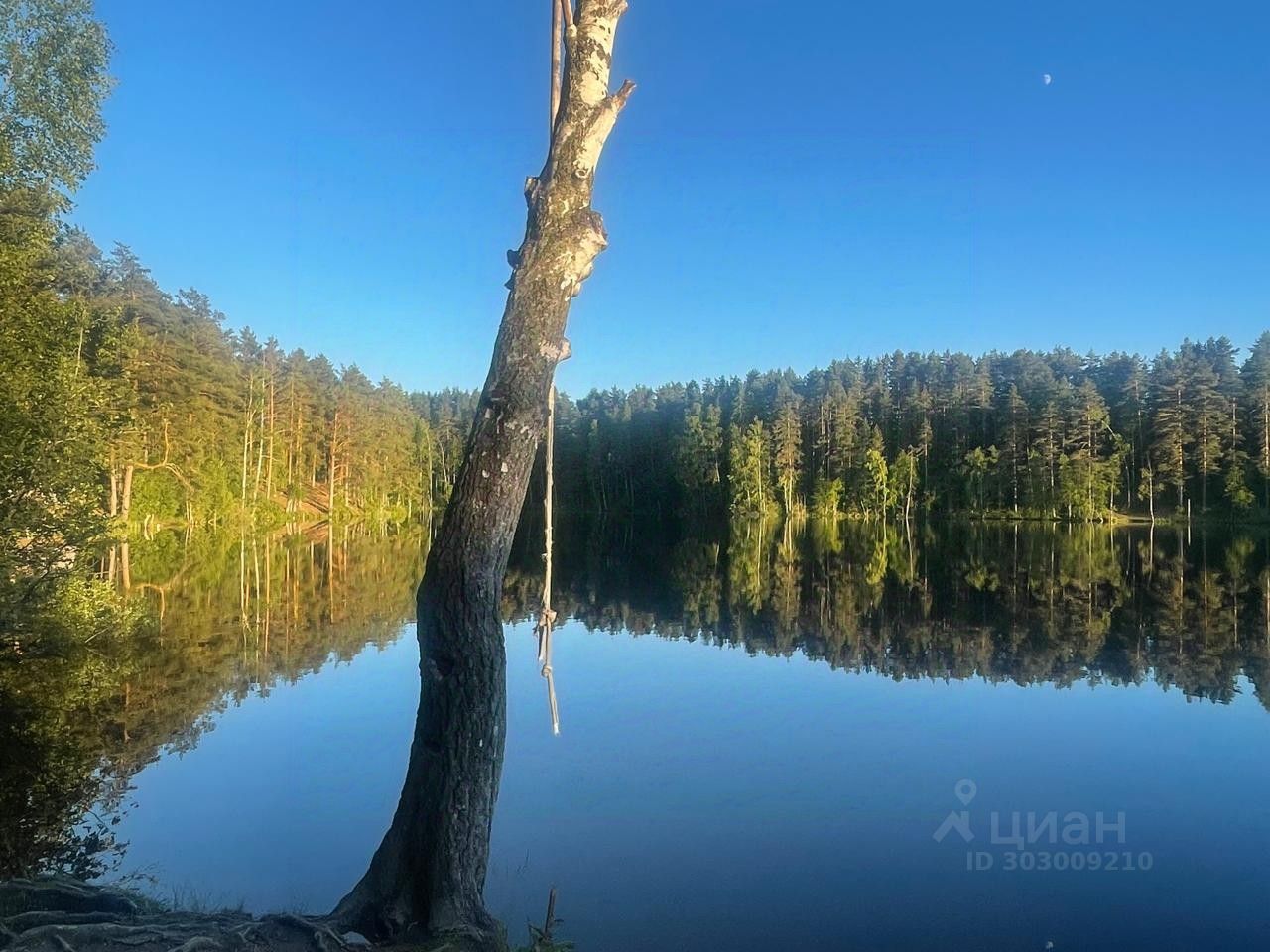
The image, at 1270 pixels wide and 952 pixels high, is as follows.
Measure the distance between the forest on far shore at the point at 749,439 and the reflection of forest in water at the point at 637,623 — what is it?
804 centimetres

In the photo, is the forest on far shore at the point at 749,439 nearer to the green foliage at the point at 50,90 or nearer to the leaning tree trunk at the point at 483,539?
the green foliage at the point at 50,90

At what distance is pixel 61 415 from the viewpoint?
40.0 feet

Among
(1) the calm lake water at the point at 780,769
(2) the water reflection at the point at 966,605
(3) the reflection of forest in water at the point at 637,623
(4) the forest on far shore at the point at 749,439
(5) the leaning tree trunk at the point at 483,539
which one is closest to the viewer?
(5) the leaning tree trunk at the point at 483,539

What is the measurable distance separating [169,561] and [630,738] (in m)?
26.2

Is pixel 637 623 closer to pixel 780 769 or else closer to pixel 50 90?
pixel 780 769

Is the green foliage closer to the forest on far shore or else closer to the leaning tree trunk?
the leaning tree trunk

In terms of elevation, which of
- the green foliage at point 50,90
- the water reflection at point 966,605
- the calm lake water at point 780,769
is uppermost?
the green foliage at point 50,90

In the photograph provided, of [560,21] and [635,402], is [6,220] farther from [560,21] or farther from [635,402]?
[635,402]

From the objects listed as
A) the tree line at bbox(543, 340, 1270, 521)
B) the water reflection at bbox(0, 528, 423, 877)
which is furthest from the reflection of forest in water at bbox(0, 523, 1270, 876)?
the tree line at bbox(543, 340, 1270, 521)

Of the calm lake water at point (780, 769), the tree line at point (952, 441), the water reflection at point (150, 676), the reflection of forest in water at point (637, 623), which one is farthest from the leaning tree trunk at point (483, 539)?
the tree line at point (952, 441)

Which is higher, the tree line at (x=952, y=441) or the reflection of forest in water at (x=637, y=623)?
the tree line at (x=952, y=441)

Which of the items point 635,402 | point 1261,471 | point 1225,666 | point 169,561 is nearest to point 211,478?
point 169,561

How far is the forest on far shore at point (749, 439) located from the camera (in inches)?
1619

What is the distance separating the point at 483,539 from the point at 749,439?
234 ft
